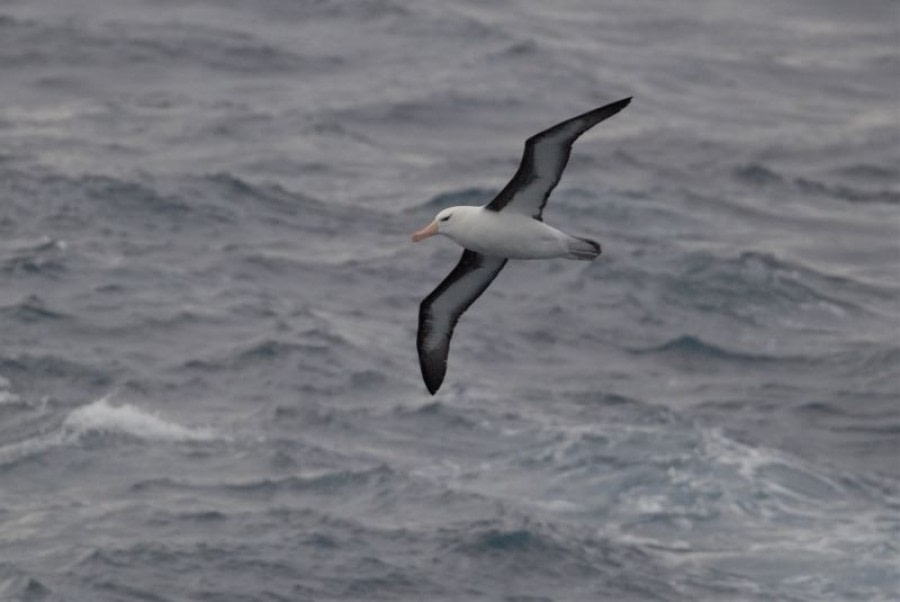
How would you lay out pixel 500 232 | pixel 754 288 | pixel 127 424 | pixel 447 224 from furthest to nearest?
pixel 754 288, pixel 127 424, pixel 447 224, pixel 500 232

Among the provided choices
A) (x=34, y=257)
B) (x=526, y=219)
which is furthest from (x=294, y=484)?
(x=526, y=219)

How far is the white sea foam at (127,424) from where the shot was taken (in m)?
35.1

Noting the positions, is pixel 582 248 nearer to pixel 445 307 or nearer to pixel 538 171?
pixel 538 171

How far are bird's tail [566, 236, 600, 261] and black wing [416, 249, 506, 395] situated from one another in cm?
230

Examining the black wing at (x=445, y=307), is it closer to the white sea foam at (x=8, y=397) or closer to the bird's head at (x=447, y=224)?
the bird's head at (x=447, y=224)

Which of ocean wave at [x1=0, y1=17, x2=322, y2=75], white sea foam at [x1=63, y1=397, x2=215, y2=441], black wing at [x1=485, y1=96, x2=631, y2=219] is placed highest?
black wing at [x1=485, y1=96, x2=631, y2=219]

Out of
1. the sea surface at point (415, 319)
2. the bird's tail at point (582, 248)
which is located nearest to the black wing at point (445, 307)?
the bird's tail at point (582, 248)

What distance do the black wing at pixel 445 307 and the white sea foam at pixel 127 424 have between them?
10.1 metres

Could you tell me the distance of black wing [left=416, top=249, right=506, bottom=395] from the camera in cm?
2556

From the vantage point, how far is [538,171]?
2348 cm

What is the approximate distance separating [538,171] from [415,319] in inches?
671

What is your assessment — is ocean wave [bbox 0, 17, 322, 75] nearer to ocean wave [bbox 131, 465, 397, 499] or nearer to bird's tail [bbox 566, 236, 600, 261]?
ocean wave [bbox 131, 465, 397, 499]

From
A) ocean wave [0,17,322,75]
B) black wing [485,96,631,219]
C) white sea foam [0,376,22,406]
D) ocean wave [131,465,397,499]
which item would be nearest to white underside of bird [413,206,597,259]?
black wing [485,96,631,219]

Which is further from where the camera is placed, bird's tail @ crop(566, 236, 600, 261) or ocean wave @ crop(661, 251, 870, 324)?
ocean wave @ crop(661, 251, 870, 324)
